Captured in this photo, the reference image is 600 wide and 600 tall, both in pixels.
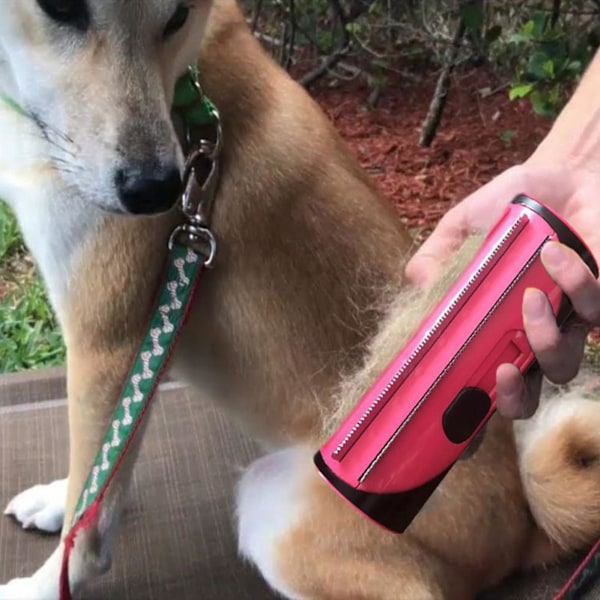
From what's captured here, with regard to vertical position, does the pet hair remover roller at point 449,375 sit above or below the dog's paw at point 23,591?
above

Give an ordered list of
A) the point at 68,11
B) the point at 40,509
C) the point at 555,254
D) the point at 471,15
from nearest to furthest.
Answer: the point at 555,254
the point at 68,11
the point at 40,509
the point at 471,15

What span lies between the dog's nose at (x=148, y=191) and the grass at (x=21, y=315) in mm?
1206

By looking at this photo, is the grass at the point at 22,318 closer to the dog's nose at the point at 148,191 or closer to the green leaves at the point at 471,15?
the green leaves at the point at 471,15

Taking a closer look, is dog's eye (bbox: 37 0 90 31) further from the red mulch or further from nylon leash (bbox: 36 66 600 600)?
the red mulch

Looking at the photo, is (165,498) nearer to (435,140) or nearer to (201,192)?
(201,192)

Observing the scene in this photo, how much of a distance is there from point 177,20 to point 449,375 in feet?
2.04

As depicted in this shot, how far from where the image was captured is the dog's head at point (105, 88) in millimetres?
1146

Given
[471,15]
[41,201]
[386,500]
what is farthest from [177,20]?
[471,15]

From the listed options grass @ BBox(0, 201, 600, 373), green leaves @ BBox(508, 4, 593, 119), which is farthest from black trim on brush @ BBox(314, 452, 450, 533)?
green leaves @ BBox(508, 4, 593, 119)

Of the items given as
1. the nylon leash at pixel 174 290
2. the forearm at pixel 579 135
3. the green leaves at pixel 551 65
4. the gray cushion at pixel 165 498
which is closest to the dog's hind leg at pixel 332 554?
the gray cushion at pixel 165 498

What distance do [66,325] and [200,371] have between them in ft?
0.76

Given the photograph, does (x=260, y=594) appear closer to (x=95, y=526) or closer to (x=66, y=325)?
(x=95, y=526)

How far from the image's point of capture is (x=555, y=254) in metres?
0.89

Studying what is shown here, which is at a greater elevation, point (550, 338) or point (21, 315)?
point (550, 338)
